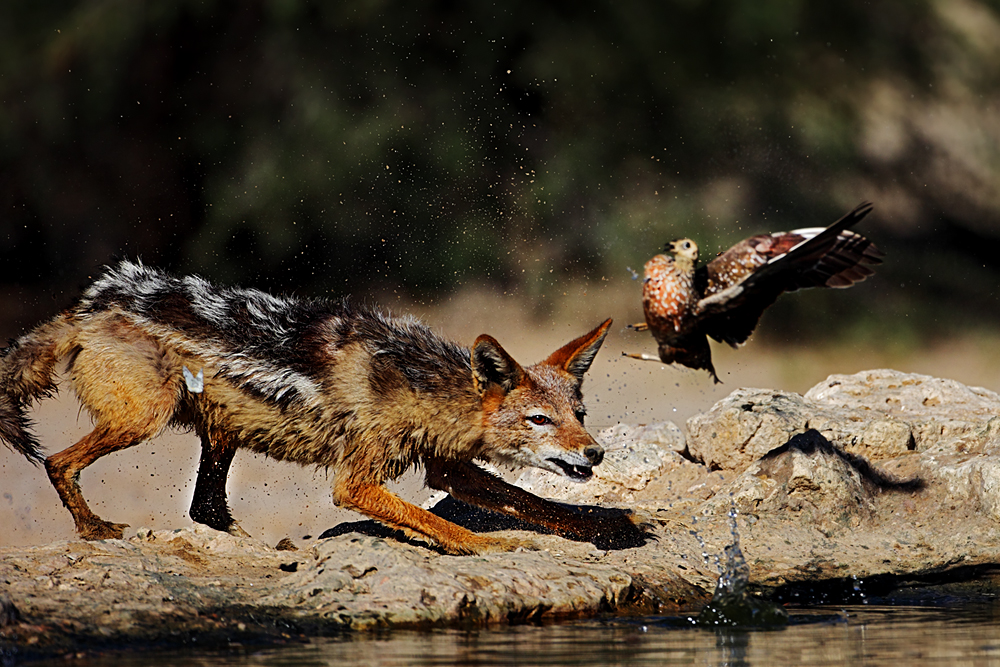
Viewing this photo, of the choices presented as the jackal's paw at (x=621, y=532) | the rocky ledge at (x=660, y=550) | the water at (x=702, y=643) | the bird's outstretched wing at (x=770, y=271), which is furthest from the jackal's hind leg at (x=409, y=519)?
the bird's outstretched wing at (x=770, y=271)

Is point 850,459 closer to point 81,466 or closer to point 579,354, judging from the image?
point 579,354

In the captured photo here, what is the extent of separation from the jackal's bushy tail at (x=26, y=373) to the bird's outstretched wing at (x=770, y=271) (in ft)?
13.5

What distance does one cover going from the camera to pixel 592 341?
22.8ft

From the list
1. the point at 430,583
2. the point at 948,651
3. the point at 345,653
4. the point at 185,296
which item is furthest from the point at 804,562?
the point at 185,296

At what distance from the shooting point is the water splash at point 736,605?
5.57 m

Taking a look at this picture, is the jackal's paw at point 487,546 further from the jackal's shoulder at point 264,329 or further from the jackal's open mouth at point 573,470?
the jackal's shoulder at point 264,329

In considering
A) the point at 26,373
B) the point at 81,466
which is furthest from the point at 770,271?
the point at 26,373

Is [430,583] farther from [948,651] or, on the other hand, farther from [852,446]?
[852,446]

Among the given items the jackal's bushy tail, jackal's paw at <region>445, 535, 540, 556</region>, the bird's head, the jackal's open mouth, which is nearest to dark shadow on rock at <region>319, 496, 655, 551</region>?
jackal's paw at <region>445, 535, 540, 556</region>

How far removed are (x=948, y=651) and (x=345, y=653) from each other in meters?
2.59

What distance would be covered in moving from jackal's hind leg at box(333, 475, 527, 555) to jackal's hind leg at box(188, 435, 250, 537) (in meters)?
1.19

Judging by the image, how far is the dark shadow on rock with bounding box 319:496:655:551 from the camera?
6.83 metres

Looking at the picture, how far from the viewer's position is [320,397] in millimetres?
6707

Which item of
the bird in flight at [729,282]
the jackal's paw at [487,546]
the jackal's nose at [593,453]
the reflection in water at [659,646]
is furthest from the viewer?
the bird in flight at [729,282]
